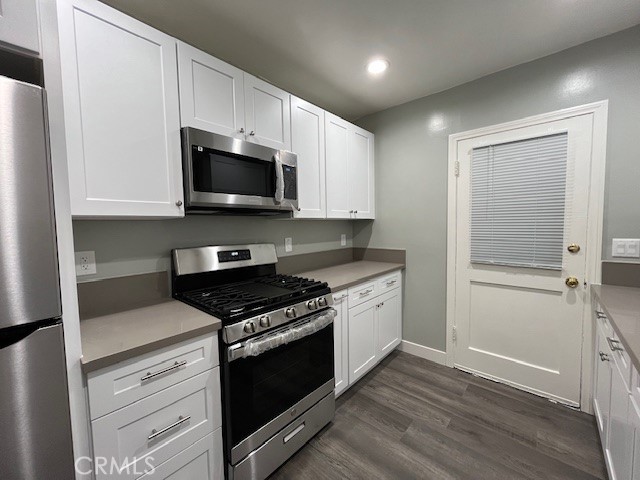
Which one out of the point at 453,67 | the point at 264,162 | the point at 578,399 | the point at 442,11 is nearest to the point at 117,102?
the point at 264,162

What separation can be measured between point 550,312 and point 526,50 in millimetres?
1889

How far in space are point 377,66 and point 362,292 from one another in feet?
5.70

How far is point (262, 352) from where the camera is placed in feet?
4.38

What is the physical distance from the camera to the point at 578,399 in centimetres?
193

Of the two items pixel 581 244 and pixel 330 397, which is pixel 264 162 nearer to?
pixel 330 397

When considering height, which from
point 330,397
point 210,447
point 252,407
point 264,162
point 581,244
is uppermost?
point 264,162

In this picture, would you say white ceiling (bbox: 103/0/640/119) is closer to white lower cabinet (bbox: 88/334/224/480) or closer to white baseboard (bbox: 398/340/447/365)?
white lower cabinet (bbox: 88/334/224/480)

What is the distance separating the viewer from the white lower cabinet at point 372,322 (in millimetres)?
2066

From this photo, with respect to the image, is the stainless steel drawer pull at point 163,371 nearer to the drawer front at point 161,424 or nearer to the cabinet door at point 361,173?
the drawer front at point 161,424

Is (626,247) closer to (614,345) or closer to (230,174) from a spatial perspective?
(614,345)

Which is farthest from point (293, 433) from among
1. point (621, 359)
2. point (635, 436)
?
point (621, 359)

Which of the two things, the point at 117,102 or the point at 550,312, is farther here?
the point at 550,312

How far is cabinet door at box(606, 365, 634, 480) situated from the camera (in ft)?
3.37

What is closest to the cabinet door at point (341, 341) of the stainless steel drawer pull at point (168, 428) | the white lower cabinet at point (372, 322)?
the white lower cabinet at point (372, 322)
